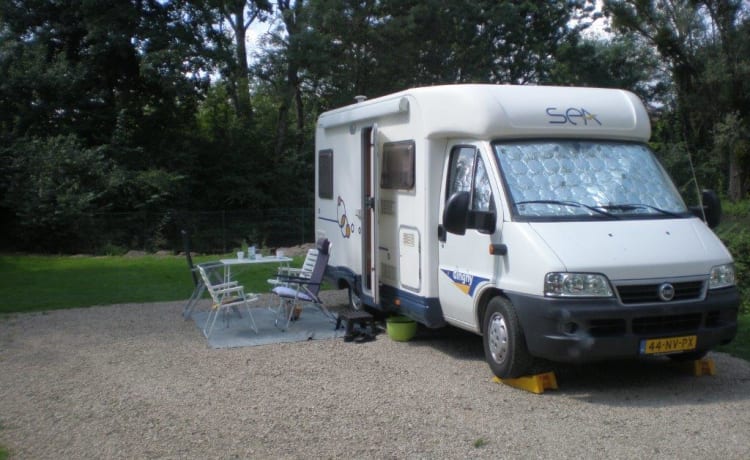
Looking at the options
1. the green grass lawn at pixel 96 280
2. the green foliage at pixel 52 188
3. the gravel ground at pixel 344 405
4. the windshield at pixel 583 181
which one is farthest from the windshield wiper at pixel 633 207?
the green foliage at pixel 52 188

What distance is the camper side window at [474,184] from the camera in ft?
22.9

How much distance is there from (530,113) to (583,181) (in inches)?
31.5

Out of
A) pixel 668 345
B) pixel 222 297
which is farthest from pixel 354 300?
pixel 668 345

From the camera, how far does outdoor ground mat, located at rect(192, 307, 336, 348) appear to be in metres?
8.92

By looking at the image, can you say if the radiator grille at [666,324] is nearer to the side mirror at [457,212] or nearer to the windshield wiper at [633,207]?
the windshield wiper at [633,207]

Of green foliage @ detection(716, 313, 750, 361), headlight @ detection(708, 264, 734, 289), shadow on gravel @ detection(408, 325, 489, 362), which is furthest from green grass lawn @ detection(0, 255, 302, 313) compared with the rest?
headlight @ detection(708, 264, 734, 289)

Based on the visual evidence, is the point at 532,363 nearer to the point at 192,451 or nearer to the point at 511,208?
the point at 511,208

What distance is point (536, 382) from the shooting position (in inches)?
264

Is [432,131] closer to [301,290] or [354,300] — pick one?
[301,290]

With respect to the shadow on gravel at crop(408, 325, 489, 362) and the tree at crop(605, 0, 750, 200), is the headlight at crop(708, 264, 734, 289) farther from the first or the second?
the tree at crop(605, 0, 750, 200)

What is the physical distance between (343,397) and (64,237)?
16008 millimetres

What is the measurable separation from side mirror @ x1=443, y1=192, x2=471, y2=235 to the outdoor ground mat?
2681mm

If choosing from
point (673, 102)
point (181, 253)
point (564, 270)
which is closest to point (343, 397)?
point (564, 270)

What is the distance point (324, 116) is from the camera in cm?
1097
